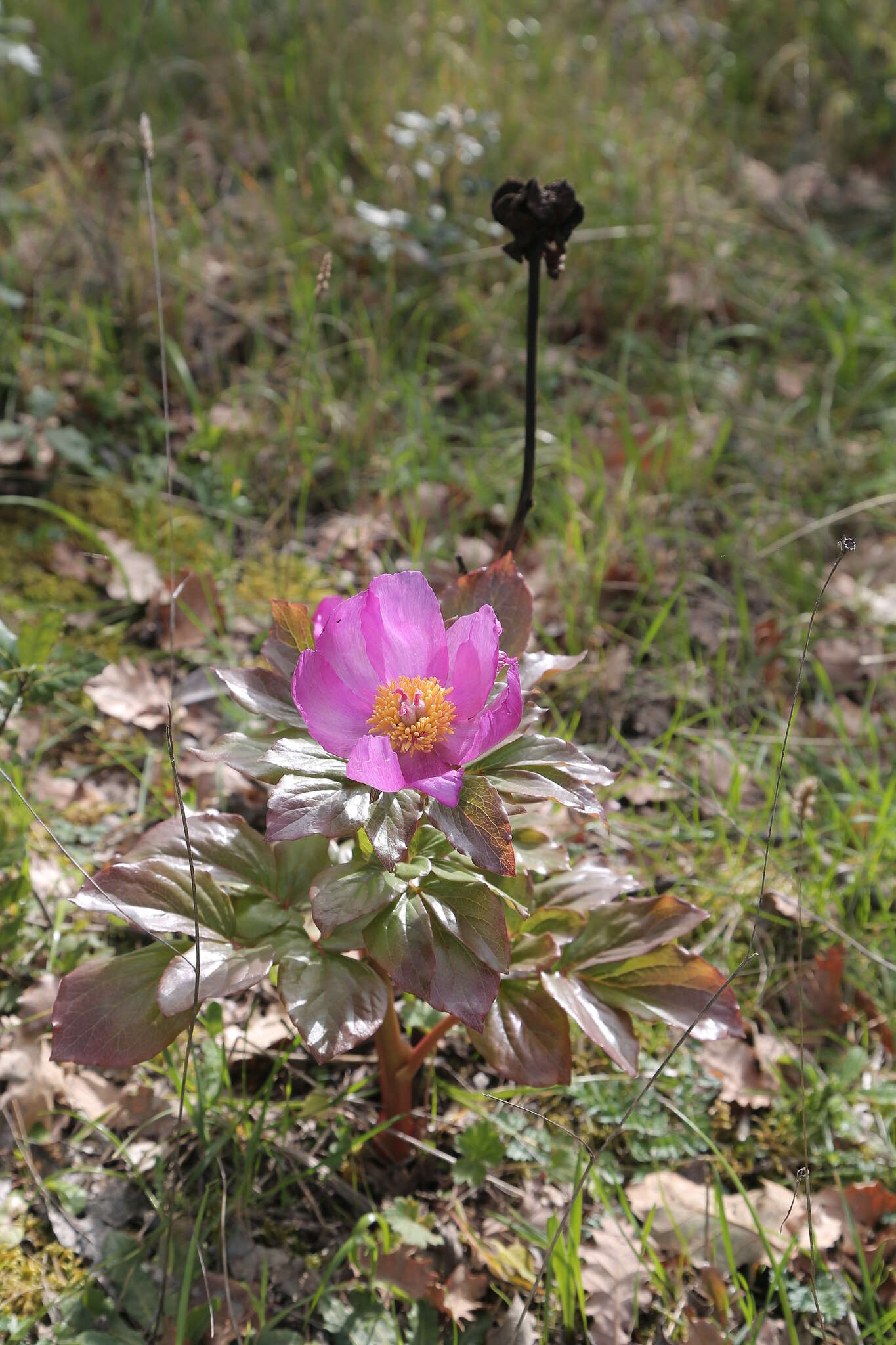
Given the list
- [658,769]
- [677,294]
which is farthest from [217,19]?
[658,769]

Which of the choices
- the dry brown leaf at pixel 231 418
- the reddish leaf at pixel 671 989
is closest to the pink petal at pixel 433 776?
the reddish leaf at pixel 671 989

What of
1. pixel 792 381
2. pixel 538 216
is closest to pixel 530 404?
pixel 538 216

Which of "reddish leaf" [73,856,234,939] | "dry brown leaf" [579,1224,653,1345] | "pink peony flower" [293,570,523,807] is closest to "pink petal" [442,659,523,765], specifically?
"pink peony flower" [293,570,523,807]

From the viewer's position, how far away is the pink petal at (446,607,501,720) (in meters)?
1.20

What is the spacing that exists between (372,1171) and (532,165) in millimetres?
3537

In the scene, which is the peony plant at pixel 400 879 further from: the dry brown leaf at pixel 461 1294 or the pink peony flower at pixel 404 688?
the dry brown leaf at pixel 461 1294

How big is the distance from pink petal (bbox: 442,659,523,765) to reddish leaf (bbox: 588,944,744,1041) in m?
0.52

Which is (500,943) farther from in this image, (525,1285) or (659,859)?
(659,859)

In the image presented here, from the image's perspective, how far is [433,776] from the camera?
120cm

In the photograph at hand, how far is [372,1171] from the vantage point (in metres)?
1.75

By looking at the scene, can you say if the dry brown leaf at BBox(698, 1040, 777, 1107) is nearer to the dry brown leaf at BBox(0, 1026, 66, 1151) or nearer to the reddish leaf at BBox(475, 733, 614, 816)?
the reddish leaf at BBox(475, 733, 614, 816)

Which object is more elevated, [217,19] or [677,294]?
[217,19]

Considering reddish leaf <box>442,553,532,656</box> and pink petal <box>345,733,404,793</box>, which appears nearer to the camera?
pink petal <box>345,733,404,793</box>

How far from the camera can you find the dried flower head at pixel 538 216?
63.2 inches
